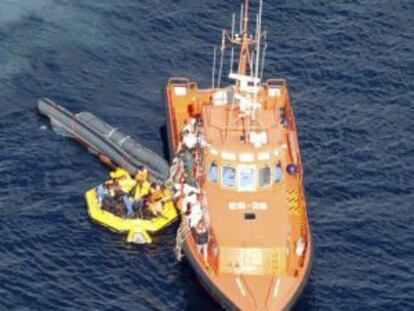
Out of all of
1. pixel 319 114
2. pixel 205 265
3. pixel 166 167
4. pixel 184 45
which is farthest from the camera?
pixel 184 45

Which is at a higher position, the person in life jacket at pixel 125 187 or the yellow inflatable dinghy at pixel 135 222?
the person in life jacket at pixel 125 187

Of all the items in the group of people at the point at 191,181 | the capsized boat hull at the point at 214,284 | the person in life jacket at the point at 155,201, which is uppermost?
the group of people at the point at 191,181

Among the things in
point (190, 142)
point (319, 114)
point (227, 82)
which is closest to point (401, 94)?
point (319, 114)

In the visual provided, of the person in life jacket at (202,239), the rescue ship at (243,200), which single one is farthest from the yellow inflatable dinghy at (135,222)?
the person in life jacket at (202,239)

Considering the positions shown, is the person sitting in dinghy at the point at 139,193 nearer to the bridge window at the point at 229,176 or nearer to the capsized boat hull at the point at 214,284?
the capsized boat hull at the point at 214,284

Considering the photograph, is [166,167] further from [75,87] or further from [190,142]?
[75,87]

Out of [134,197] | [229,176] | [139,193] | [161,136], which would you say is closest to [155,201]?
[139,193]

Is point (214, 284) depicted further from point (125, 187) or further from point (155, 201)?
point (125, 187)
